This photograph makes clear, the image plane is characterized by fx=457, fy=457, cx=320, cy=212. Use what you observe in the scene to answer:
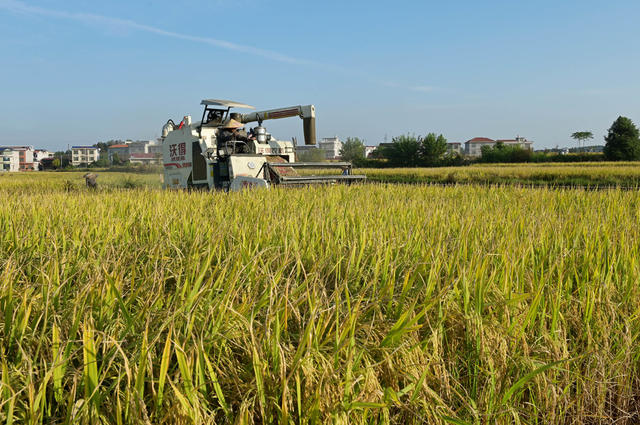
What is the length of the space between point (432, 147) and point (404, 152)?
12.5 ft

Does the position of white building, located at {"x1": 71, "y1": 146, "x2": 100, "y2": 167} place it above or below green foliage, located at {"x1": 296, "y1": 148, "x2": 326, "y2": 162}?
above

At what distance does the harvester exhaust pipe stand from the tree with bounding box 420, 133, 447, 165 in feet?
173

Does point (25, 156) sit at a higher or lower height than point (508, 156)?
higher

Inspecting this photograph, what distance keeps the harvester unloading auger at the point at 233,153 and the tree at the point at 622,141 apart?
5730cm

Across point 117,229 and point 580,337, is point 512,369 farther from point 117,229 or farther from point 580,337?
point 117,229

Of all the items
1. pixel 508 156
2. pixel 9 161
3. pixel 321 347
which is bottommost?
Answer: pixel 321 347

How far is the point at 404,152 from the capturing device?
6247 cm

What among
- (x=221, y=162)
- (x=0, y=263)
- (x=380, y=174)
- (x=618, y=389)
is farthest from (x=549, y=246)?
(x=380, y=174)

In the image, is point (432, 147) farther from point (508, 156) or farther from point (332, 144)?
point (332, 144)

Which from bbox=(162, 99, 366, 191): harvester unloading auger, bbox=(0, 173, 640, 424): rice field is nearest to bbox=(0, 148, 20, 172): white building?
bbox=(162, 99, 366, 191): harvester unloading auger

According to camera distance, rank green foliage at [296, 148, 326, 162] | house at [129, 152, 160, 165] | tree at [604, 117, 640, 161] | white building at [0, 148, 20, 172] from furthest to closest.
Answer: white building at [0, 148, 20, 172] → tree at [604, 117, 640, 161] → house at [129, 152, 160, 165] → green foliage at [296, 148, 326, 162]

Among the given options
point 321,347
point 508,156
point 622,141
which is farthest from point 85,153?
point 321,347

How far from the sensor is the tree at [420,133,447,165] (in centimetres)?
6169

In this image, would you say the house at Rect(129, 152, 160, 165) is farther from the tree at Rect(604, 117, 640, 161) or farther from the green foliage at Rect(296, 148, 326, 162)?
the tree at Rect(604, 117, 640, 161)
